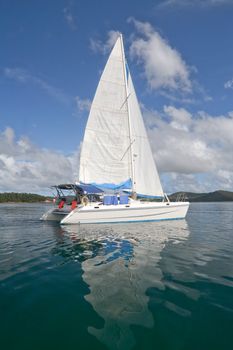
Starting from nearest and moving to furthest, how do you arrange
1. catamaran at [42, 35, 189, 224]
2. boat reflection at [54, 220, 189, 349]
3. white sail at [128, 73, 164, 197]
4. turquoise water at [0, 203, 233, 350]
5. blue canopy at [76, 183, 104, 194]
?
turquoise water at [0, 203, 233, 350] < boat reflection at [54, 220, 189, 349] < blue canopy at [76, 183, 104, 194] < catamaran at [42, 35, 189, 224] < white sail at [128, 73, 164, 197]

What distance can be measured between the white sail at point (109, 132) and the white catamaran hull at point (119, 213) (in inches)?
177

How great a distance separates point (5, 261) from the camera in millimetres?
12141

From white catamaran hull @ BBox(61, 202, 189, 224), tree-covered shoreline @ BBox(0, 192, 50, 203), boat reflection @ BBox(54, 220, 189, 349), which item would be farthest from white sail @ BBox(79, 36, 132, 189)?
tree-covered shoreline @ BBox(0, 192, 50, 203)

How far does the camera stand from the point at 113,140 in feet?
105

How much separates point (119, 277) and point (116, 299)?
2184mm

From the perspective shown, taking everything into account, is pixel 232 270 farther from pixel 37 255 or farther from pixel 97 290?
pixel 37 255

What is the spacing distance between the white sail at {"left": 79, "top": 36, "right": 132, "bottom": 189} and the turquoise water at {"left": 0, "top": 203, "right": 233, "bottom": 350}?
17492 millimetres

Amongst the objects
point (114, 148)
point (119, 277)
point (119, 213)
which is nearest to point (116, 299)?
point (119, 277)

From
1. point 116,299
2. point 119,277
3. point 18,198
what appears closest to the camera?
point 116,299

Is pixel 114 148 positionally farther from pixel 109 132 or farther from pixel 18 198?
pixel 18 198

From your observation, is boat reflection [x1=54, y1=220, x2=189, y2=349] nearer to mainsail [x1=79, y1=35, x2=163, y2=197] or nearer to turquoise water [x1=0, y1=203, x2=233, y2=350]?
turquoise water [x1=0, y1=203, x2=233, y2=350]

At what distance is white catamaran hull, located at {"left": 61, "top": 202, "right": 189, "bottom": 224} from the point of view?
2714 cm

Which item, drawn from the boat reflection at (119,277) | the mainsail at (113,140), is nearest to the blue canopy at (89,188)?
the mainsail at (113,140)

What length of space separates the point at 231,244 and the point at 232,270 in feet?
22.2
